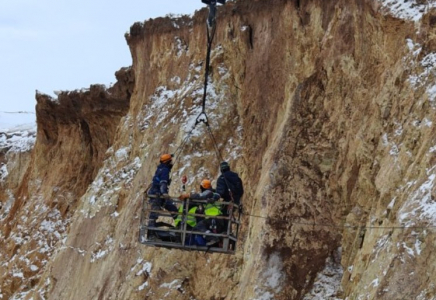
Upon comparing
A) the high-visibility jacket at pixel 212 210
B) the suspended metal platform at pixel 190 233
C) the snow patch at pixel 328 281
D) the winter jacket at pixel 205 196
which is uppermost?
the winter jacket at pixel 205 196

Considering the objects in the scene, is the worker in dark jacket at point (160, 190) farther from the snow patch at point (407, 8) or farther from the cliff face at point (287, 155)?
the snow patch at point (407, 8)

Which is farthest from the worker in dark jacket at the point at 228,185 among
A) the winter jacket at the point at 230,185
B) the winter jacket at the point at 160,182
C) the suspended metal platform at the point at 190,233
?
the winter jacket at the point at 160,182

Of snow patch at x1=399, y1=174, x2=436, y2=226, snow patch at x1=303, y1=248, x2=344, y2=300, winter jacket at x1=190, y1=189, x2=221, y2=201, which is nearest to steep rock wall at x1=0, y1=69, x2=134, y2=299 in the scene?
snow patch at x1=303, y1=248, x2=344, y2=300

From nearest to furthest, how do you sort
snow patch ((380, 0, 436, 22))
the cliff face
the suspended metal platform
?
the cliff face
the suspended metal platform
snow patch ((380, 0, 436, 22))

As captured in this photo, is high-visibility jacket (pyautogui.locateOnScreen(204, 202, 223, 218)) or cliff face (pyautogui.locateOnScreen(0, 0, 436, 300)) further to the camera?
high-visibility jacket (pyautogui.locateOnScreen(204, 202, 223, 218))

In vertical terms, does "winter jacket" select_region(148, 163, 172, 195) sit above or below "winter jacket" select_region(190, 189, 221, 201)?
above

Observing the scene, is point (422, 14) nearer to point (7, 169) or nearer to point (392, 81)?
point (392, 81)

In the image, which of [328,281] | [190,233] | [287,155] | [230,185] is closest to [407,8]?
[287,155]

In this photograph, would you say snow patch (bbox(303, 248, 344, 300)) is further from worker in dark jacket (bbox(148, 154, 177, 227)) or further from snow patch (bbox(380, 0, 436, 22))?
snow patch (bbox(380, 0, 436, 22))

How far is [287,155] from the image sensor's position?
21.3 meters

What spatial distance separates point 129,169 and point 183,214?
13.6 metres

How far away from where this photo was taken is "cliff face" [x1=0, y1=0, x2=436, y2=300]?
17.0 m

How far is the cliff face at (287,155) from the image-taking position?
55.9ft

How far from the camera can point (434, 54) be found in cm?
1758
